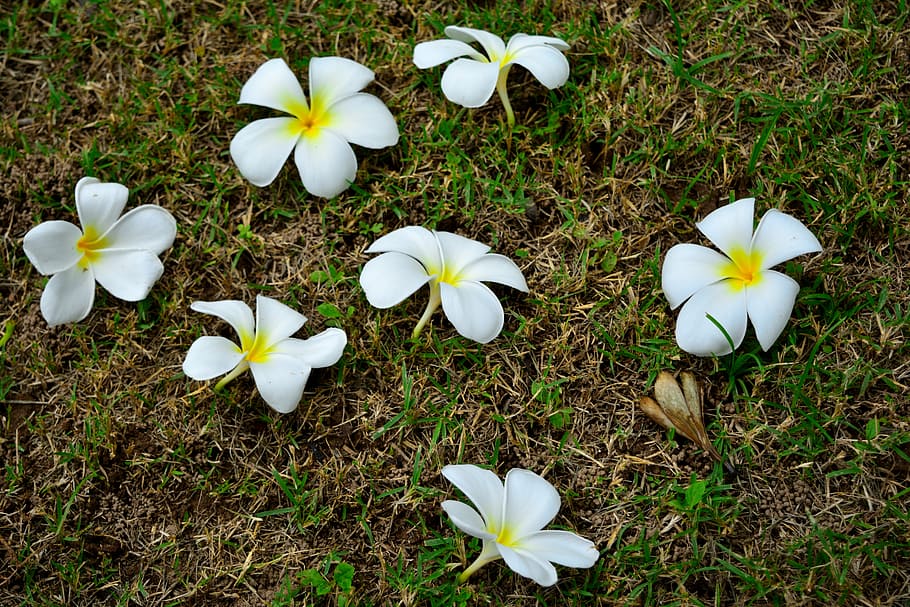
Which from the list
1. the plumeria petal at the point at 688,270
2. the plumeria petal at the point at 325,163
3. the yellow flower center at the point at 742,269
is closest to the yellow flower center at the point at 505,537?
the plumeria petal at the point at 688,270

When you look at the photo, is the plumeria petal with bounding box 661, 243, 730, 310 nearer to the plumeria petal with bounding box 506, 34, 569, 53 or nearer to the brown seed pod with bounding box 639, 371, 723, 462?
the brown seed pod with bounding box 639, 371, 723, 462

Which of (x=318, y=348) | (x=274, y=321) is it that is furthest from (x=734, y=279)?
(x=274, y=321)

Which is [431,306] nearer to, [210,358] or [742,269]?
[210,358]

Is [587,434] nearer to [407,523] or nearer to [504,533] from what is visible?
[504,533]

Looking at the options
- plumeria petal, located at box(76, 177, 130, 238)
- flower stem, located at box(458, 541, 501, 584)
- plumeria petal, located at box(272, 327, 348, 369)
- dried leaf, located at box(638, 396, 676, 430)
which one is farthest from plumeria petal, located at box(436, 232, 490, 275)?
plumeria petal, located at box(76, 177, 130, 238)

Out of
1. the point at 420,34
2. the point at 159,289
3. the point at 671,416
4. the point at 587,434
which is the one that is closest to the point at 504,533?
the point at 587,434

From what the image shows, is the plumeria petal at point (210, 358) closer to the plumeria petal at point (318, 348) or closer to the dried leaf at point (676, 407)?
the plumeria petal at point (318, 348)
